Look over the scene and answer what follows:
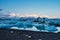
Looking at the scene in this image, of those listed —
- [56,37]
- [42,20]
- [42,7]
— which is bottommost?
[56,37]

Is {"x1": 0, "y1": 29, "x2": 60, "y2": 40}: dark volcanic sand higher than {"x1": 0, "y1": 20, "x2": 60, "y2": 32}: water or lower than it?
lower

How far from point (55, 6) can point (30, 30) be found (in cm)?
66

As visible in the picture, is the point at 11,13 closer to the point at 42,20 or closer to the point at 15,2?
the point at 15,2

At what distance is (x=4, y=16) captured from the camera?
353cm

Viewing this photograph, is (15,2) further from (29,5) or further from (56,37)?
(56,37)

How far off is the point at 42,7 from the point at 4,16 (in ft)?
2.51

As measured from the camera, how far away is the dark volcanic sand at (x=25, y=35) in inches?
131

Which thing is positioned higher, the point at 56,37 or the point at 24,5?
the point at 24,5

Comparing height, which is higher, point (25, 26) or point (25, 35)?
point (25, 26)

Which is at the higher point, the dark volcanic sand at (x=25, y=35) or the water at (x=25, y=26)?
the water at (x=25, y=26)

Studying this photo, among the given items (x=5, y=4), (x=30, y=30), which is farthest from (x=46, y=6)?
(x=5, y=4)

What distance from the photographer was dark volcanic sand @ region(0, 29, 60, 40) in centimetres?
333

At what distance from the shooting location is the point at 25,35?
3395 mm

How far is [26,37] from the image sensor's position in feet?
11.0
